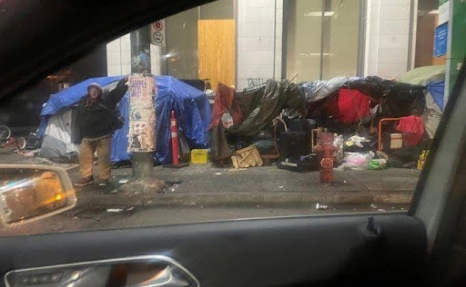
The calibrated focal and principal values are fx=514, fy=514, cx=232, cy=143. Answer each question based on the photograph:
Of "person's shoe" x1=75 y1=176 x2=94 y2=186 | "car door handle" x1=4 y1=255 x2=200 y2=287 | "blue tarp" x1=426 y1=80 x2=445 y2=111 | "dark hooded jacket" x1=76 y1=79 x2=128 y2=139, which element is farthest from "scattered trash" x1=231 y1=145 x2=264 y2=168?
"car door handle" x1=4 y1=255 x2=200 y2=287

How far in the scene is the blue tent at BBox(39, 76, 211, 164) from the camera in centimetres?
989

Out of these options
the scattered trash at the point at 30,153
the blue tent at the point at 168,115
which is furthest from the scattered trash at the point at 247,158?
the scattered trash at the point at 30,153

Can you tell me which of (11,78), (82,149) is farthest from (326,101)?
(11,78)

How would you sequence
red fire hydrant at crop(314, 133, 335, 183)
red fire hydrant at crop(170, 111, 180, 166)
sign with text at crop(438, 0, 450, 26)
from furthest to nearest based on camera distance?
1. red fire hydrant at crop(170, 111, 180, 166)
2. red fire hydrant at crop(314, 133, 335, 183)
3. sign with text at crop(438, 0, 450, 26)

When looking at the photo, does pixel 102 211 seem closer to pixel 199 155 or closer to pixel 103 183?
pixel 103 183

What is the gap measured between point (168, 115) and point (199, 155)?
100 centimetres

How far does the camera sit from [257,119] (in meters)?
9.69

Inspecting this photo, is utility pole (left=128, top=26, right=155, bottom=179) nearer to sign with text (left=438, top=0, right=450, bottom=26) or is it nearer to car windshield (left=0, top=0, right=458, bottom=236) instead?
car windshield (left=0, top=0, right=458, bottom=236)

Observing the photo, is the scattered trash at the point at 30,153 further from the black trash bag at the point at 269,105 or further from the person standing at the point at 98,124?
the black trash bag at the point at 269,105

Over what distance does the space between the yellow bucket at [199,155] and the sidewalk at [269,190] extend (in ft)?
4.19

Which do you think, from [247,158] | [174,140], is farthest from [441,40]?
[174,140]

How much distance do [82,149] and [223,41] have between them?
5.58 meters

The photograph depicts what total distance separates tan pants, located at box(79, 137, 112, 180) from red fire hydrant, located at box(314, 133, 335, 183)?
345cm

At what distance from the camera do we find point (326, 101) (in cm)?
1010
